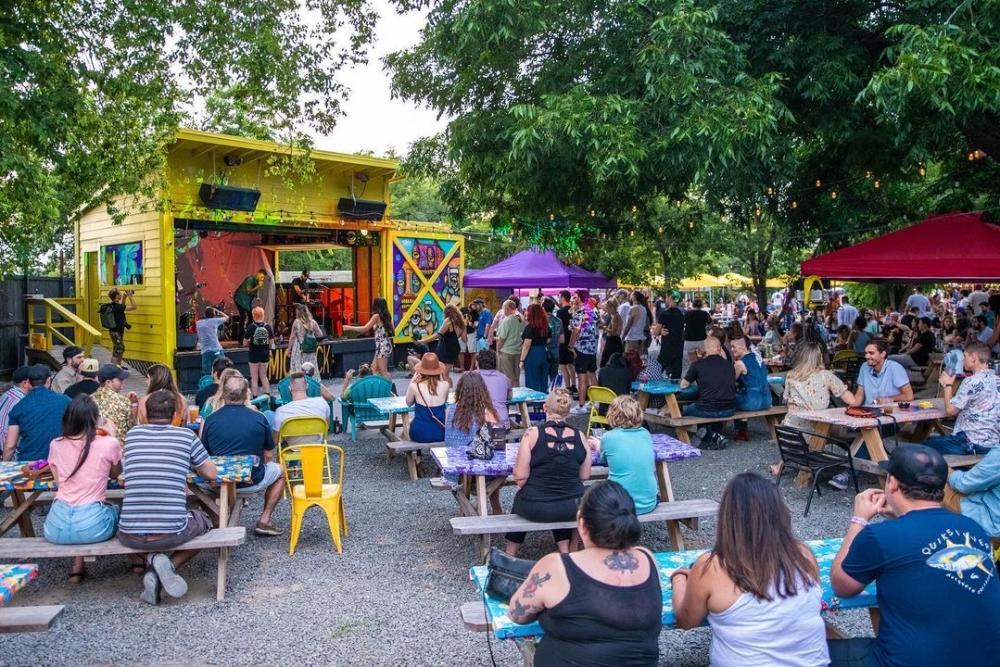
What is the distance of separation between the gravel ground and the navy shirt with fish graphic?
1506mm

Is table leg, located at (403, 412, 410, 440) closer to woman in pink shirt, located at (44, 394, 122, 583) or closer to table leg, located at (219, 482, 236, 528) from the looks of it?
table leg, located at (219, 482, 236, 528)

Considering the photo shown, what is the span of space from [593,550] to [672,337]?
971cm

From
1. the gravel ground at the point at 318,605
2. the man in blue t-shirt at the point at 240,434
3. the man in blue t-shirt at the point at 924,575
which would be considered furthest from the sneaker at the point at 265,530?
the man in blue t-shirt at the point at 924,575

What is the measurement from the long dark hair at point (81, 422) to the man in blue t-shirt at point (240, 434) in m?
1.02

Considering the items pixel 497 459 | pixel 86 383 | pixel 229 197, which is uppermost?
pixel 229 197

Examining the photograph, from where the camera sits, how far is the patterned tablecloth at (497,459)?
552 centimetres

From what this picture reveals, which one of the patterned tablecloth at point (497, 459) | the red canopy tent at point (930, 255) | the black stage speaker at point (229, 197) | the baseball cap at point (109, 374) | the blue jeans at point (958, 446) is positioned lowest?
the blue jeans at point (958, 446)

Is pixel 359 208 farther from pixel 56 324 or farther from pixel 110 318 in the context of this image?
pixel 56 324

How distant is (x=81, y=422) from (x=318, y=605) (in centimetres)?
178

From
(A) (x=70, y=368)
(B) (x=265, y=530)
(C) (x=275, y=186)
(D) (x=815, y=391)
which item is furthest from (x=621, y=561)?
(C) (x=275, y=186)

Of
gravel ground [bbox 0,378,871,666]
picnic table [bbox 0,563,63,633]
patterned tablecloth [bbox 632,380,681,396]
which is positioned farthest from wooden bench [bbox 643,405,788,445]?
picnic table [bbox 0,563,63,633]

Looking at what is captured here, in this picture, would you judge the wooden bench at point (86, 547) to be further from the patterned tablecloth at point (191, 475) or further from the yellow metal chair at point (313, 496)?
the yellow metal chair at point (313, 496)

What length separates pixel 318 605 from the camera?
4.96 metres

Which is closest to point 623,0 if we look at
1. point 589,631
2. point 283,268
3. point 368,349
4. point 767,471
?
point 767,471
